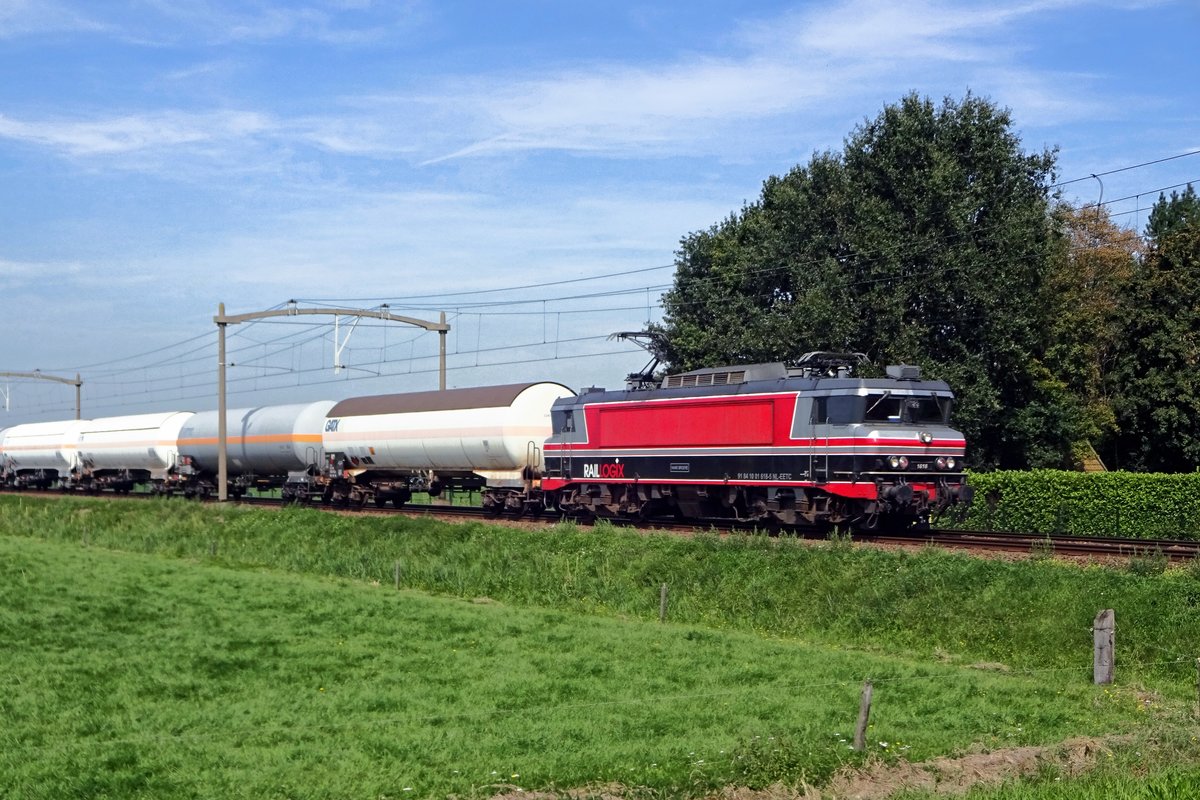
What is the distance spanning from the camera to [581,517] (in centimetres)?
4000

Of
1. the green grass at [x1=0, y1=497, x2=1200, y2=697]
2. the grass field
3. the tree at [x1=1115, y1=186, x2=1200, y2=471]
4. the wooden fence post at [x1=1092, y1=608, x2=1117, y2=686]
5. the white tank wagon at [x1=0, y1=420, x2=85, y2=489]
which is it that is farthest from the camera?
the white tank wagon at [x1=0, y1=420, x2=85, y2=489]

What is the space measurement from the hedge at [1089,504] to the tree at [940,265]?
38.1 feet

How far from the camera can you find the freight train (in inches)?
1203

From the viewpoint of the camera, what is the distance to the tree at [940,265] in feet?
165

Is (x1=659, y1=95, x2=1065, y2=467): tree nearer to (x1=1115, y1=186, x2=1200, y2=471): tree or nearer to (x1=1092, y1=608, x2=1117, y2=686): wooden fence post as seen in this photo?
(x1=1115, y1=186, x2=1200, y2=471): tree

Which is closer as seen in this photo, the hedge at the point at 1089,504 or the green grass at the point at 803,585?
the green grass at the point at 803,585

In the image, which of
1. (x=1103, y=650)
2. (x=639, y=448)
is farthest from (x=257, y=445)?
(x=1103, y=650)

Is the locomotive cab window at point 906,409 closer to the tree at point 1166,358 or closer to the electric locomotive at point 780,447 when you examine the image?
the electric locomotive at point 780,447

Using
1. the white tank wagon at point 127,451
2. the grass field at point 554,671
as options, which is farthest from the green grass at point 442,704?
the white tank wagon at point 127,451

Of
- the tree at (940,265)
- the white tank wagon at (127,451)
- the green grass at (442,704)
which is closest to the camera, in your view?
the green grass at (442,704)

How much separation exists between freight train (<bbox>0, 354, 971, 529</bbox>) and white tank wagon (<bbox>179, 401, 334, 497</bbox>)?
86mm

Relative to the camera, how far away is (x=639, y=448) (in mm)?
36656

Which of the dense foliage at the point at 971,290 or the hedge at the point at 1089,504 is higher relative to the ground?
the dense foliage at the point at 971,290

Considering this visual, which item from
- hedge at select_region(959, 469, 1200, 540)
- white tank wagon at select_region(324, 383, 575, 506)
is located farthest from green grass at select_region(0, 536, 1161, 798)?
hedge at select_region(959, 469, 1200, 540)
